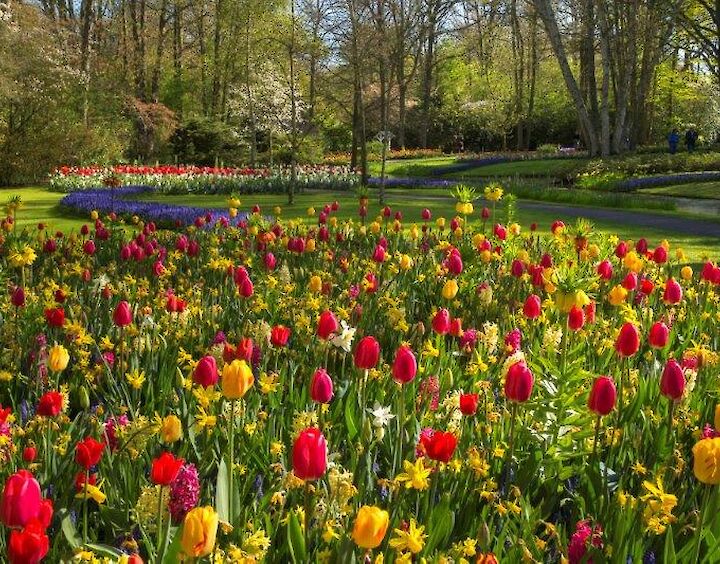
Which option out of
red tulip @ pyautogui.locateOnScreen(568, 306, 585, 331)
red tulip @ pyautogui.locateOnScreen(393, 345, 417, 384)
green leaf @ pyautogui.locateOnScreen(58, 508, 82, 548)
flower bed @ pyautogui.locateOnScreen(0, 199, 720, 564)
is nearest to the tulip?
flower bed @ pyautogui.locateOnScreen(0, 199, 720, 564)

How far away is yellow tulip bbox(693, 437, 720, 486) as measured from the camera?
1494 millimetres

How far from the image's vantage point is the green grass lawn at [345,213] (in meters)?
10.7

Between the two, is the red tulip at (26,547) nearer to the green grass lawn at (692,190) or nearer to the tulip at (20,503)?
the tulip at (20,503)

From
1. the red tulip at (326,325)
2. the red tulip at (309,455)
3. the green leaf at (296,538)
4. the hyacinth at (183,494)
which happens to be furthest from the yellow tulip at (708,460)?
the red tulip at (326,325)

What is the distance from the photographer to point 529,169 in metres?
29.8

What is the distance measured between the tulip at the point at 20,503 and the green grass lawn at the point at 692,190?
66.8 feet

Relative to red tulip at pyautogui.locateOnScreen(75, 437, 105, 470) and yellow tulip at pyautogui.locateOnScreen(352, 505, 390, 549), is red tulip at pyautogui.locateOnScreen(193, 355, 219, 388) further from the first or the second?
yellow tulip at pyautogui.locateOnScreen(352, 505, 390, 549)

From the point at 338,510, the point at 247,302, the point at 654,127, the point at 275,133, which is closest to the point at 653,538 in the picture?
the point at 338,510

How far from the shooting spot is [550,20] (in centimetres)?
2453

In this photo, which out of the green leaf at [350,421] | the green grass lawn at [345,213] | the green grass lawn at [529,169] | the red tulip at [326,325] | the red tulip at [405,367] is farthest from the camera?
the green grass lawn at [529,169]

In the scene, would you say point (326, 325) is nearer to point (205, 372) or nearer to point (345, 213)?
point (205, 372)

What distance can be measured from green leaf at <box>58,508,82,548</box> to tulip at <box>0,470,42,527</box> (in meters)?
0.55

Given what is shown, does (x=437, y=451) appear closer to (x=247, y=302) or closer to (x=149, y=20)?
(x=247, y=302)

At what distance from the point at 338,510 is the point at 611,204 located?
14805 mm
